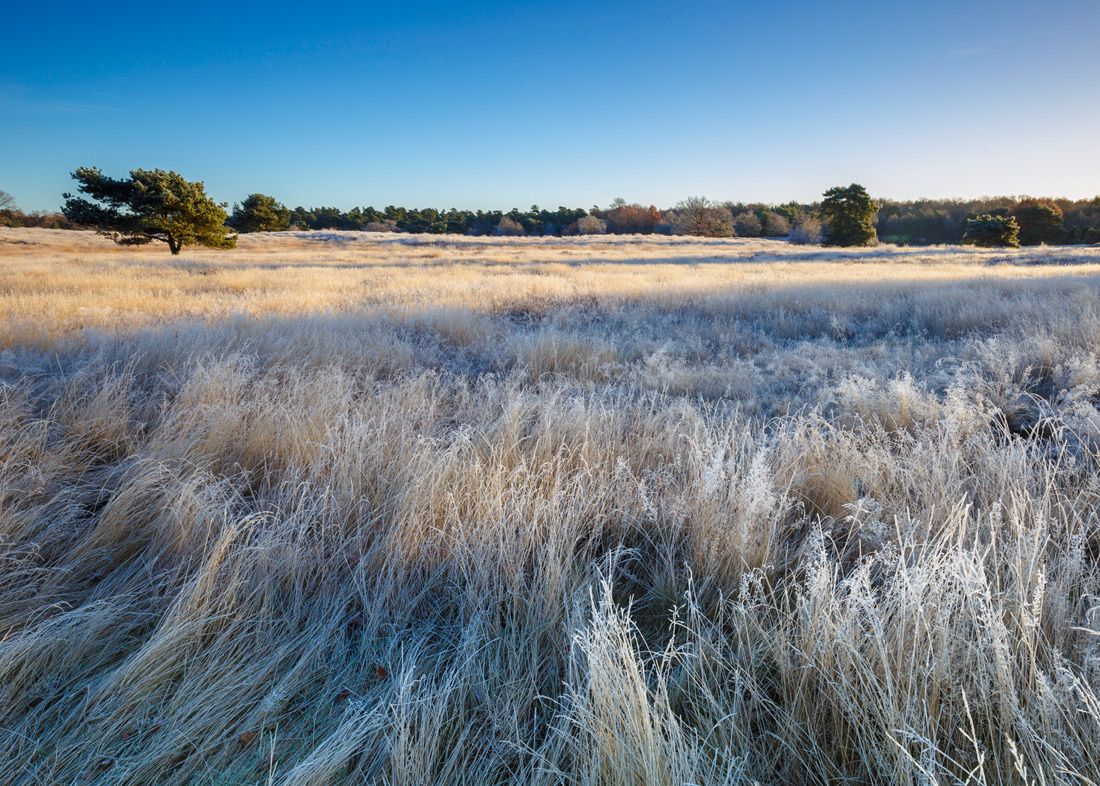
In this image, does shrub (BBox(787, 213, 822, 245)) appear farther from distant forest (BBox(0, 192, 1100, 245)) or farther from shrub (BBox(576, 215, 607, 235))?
shrub (BBox(576, 215, 607, 235))

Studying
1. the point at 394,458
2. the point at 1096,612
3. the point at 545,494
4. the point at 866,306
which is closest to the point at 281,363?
the point at 394,458

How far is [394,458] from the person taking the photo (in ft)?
9.66

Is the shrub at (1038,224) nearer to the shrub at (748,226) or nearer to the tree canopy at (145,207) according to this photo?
the shrub at (748,226)

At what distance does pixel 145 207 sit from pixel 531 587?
32271mm

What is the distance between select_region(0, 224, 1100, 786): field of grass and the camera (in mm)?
1342

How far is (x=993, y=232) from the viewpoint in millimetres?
42688

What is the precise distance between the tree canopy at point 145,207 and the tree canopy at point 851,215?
166 feet

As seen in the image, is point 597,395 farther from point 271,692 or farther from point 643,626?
point 271,692

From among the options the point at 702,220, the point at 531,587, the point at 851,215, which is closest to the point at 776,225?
the point at 702,220

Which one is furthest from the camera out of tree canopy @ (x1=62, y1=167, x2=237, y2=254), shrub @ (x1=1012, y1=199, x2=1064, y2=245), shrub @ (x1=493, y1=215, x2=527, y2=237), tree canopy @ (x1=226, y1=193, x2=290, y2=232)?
shrub @ (x1=493, y1=215, x2=527, y2=237)

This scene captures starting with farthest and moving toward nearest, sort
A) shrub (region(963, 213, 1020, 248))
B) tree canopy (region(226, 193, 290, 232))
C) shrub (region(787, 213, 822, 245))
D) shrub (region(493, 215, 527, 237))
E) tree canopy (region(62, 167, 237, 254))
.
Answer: shrub (region(493, 215, 527, 237))
tree canopy (region(226, 193, 290, 232))
shrub (region(787, 213, 822, 245))
shrub (region(963, 213, 1020, 248))
tree canopy (region(62, 167, 237, 254))

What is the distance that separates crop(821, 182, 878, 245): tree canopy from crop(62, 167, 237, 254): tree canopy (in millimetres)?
50607

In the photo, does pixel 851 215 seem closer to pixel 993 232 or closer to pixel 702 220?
pixel 993 232

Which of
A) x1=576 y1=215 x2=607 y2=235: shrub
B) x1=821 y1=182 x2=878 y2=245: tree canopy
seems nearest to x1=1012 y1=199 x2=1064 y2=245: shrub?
x1=821 y1=182 x2=878 y2=245: tree canopy
